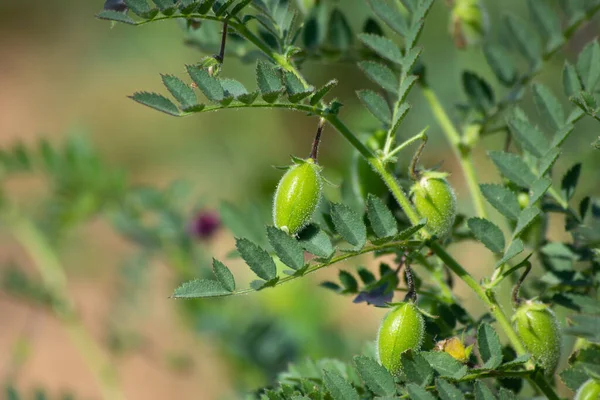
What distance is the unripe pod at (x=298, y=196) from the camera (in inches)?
28.4

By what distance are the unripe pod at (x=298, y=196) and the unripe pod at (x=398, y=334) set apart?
12 cm

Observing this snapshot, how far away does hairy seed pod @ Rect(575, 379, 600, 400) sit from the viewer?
0.69 m

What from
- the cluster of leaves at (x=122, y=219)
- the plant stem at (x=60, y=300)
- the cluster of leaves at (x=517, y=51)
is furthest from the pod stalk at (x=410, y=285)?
the plant stem at (x=60, y=300)

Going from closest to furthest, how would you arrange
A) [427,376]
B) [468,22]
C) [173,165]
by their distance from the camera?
[427,376] < [468,22] < [173,165]

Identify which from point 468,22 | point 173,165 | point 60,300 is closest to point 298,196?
point 468,22

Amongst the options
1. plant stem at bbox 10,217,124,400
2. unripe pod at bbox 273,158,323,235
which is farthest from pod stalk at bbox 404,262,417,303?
plant stem at bbox 10,217,124,400

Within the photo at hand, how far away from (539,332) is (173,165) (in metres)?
3.90

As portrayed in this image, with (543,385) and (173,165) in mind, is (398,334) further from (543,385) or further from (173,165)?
(173,165)

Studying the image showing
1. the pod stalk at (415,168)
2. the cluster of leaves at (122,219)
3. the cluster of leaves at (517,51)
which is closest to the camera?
the pod stalk at (415,168)

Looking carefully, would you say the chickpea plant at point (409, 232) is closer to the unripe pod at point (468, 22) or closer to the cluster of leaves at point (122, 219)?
the unripe pod at point (468, 22)

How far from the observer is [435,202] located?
0.74 meters

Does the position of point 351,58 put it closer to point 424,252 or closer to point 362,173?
point 362,173

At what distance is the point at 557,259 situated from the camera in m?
0.89

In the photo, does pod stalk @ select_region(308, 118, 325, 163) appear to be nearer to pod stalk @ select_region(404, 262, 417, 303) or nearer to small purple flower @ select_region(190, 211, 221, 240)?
pod stalk @ select_region(404, 262, 417, 303)
